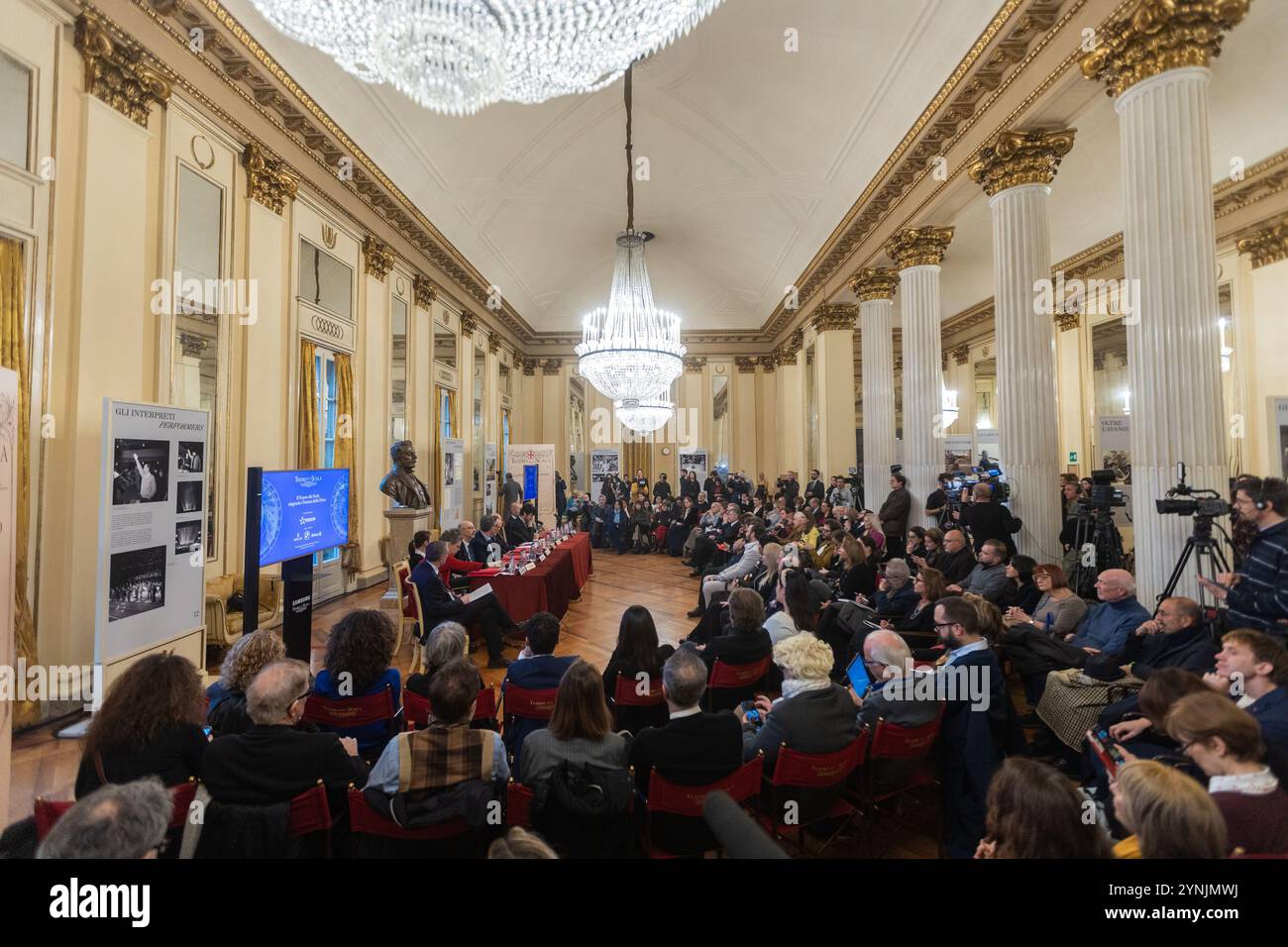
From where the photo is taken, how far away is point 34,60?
12.8ft

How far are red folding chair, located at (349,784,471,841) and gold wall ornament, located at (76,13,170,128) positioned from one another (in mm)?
5276

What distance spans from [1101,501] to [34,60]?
8.11m

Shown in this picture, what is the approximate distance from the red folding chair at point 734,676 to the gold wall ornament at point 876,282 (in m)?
7.63

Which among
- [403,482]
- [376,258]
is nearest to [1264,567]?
[403,482]

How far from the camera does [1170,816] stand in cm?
122

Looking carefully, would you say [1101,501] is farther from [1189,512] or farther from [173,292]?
[173,292]

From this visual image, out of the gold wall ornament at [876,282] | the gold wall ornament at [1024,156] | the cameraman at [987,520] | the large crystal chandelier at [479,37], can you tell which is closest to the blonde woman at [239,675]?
the large crystal chandelier at [479,37]

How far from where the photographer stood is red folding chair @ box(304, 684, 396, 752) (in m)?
2.62

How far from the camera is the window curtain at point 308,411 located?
6.74 m

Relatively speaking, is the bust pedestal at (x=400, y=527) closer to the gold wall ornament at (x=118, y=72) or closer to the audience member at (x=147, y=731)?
the gold wall ornament at (x=118, y=72)

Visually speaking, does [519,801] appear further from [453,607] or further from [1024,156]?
[1024,156]

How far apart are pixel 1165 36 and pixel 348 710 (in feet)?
20.2
